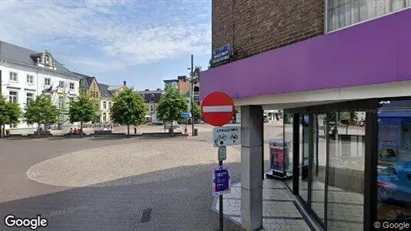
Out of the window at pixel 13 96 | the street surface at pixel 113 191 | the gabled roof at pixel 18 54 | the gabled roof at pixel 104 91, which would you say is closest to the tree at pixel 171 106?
the street surface at pixel 113 191

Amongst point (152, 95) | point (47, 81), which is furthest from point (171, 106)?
point (152, 95)

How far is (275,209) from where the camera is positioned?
24.8 feet

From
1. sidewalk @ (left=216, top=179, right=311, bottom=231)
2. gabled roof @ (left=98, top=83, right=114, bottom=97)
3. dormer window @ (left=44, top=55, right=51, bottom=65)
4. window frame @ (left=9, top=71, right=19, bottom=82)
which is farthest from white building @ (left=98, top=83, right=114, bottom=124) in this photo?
sidewalk @ (left=216, top=179, right=311, bottom=231)

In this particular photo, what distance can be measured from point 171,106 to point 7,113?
1690cm

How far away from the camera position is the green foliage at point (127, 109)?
98.3 ft

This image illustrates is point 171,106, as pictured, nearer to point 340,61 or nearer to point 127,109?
point 127,109

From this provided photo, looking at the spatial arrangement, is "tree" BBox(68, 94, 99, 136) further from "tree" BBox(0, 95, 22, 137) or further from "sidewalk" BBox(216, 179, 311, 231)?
"sidewalk" BBox(216, 179, 311, 231)

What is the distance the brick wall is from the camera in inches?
174

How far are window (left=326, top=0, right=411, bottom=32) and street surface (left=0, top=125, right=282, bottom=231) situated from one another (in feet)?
14.7

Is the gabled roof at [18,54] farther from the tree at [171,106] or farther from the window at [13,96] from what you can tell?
the tree at [171,106]

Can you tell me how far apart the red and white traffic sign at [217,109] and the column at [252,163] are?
47.8 inches

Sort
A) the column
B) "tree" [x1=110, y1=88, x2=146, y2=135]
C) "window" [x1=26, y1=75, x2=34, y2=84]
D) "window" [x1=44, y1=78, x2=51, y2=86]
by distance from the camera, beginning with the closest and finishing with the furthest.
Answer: the column
"tree" [x1=110, y1=88, x2=146, y2=135]
"window" [x1=26, y1=75, x2=34, y2=84]
"window" [x1=44, y1=78, x2=51, y2=86]

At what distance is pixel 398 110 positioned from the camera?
3635 mm

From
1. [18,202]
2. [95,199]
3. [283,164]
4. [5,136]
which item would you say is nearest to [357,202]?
[283,164]
